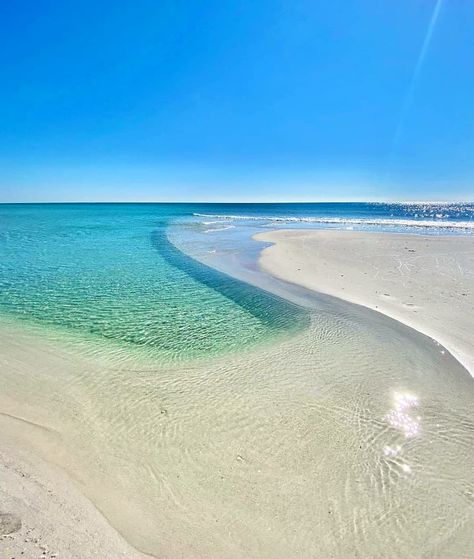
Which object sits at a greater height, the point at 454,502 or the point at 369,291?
the point at 369,291

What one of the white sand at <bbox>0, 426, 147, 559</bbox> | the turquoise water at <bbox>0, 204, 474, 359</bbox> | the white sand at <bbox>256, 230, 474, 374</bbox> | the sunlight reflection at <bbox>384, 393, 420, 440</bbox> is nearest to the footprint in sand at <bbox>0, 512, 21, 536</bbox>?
the white sand at <bbox>0, 426, 147, 559</bbox>

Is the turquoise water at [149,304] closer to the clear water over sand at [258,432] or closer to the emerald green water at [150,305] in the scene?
the emerald green water at [150,305]

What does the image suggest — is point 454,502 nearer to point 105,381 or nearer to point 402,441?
point 402,441

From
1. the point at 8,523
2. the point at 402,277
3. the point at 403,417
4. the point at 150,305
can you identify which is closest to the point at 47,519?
the point at 8,523

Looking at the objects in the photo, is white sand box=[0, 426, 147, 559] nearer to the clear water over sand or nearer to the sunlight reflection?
the clear water over sand

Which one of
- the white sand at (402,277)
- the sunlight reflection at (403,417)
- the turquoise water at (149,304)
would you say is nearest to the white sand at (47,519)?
the turquoise water at (149,304)

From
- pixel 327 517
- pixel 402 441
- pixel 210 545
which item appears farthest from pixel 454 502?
pixel 210 545
